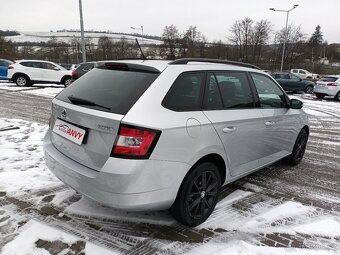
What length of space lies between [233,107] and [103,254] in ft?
6.87

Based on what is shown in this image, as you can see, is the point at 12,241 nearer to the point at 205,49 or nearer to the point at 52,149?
the point at 52,149

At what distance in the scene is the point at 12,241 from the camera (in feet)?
9.20

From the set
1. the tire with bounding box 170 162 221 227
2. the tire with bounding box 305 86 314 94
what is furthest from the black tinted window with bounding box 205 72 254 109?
the tire with bounding box 305 86 314 94

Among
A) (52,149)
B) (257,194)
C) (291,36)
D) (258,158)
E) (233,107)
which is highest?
(291,36)

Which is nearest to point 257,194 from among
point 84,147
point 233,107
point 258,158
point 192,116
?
point 258,158

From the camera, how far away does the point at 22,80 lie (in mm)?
17828

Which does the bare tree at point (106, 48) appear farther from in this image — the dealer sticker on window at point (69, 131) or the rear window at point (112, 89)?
the dealer sticker on window at point (69, 131)

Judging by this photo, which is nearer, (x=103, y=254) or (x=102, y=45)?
(x=103, y=254)

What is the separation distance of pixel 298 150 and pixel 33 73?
655 inches

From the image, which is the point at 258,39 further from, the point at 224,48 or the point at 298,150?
the point at 298,150

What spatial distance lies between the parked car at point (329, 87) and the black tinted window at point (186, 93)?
1749 centimetres

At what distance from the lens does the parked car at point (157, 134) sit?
8.39ft

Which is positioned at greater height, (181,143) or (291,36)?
(291,36)

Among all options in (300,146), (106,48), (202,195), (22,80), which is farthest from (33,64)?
(106,48)
